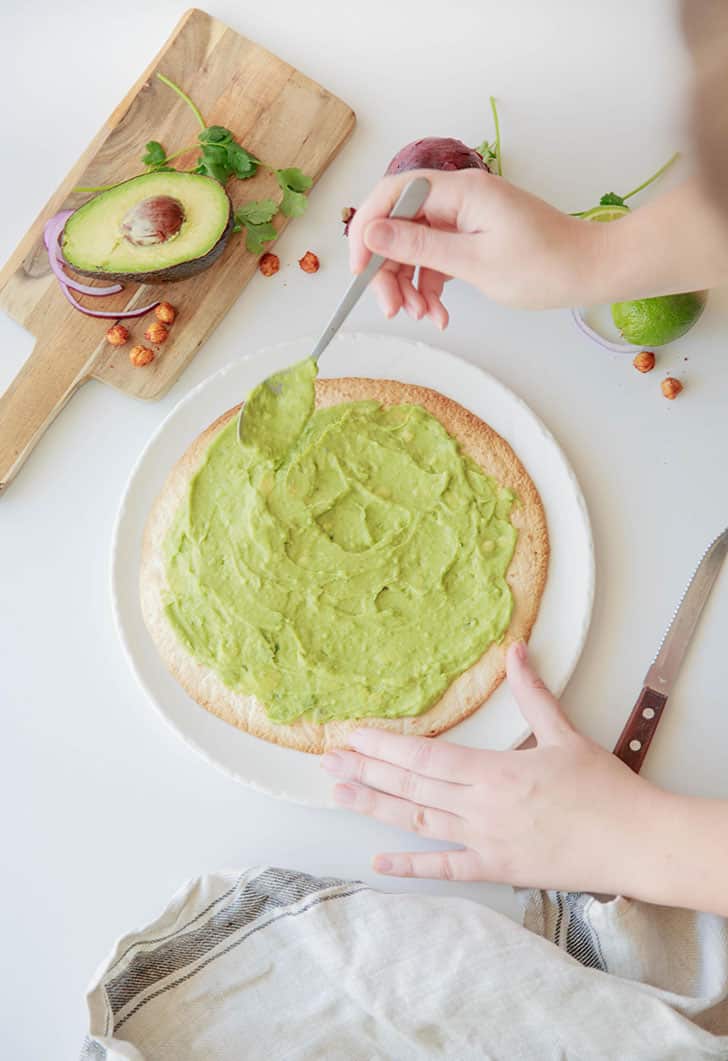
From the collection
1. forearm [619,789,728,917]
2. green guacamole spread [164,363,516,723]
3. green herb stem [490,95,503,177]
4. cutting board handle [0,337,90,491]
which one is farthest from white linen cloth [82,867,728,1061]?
green herb stem [490,95,503,177]

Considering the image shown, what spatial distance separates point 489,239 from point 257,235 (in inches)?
18.0

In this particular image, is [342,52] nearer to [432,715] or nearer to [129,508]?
[129,508]

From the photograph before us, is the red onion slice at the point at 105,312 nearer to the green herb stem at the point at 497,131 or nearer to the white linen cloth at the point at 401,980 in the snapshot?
the green herb stem at the point at 497,131

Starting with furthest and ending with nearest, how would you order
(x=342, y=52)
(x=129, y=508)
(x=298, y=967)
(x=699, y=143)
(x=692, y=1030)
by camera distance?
(x=342, y=52) → (x=129, y=508) → (x=298, y=967) → (x=692, y=1030) → (x=699, y=143)

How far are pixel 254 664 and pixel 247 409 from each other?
0.41 meters

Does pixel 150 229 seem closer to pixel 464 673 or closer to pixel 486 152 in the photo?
pixel 486 152

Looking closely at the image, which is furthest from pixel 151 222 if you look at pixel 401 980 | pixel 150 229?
pixel 401 980

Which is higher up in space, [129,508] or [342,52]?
[342,52]

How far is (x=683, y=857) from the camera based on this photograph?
158cm

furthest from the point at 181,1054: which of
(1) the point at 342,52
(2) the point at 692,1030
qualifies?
(1) the point at 342,52

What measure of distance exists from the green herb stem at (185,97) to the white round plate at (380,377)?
42 cm

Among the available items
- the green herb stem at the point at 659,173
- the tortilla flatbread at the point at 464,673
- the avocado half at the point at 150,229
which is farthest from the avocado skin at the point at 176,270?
the green herb stem at the point at 659,173

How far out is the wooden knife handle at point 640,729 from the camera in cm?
175

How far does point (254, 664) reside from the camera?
1.69 meters
